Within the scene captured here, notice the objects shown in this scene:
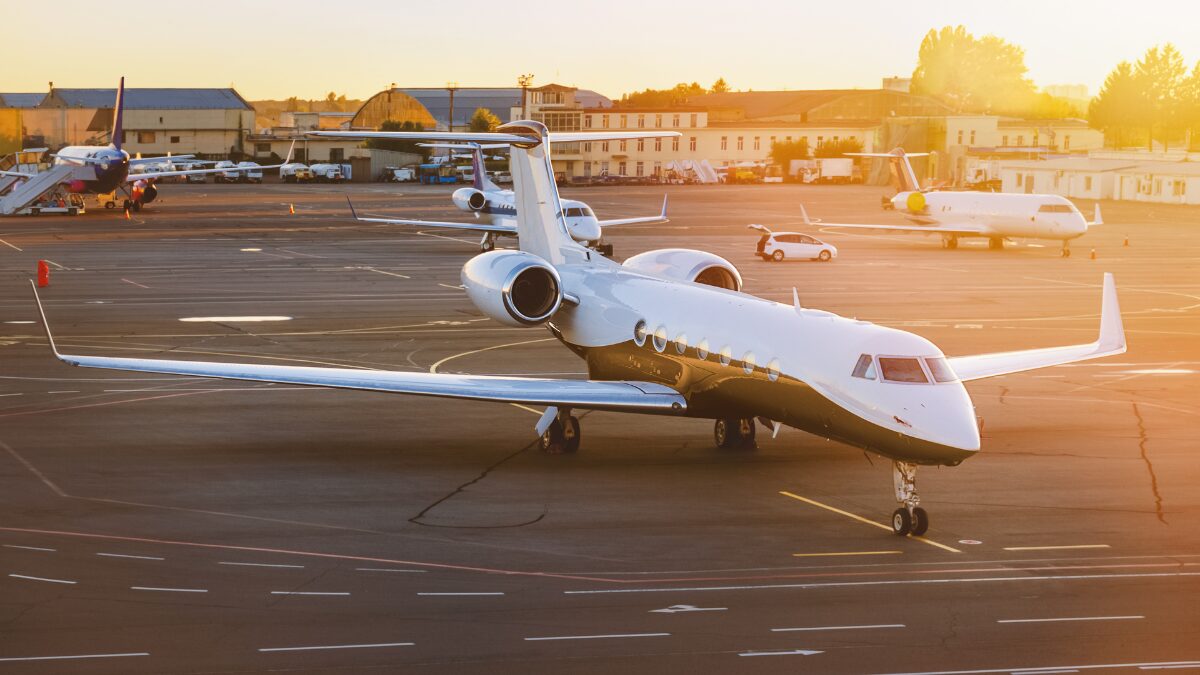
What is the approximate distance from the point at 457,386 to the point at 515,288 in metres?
3.14

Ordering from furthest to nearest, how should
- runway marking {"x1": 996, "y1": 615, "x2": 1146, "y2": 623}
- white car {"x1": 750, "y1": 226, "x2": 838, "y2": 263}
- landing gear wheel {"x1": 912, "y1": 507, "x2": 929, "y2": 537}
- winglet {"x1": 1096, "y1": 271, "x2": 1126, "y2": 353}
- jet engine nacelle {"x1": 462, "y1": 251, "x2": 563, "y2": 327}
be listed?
1. white car {"x1": 750, "y1": 226, "x2": 838, "y2": 263}
2. jet engine nacelle {"x1": 462, "y1": 251, "x2": 563, "y2": 327}
3. winglet {"x1": 1096, "y1": 271, "x2": 1126, "y2": 353}
4. landing gear wheel {"x1": 912, "y1": 507, "x2": 929, "y2": 537}
5. runway marking {"x1": 996, "y1": 615, "x2": 1146, "y2": 623}

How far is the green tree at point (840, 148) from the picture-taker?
176 metres

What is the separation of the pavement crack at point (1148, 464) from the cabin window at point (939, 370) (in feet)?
13.2

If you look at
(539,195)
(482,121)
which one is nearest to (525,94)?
(482,121)

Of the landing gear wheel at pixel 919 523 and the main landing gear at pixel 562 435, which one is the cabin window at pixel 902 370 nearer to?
the landing gear wheel at pixel 919 523

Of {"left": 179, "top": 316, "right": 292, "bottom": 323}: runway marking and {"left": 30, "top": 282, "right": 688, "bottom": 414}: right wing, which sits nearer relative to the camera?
{"left": 30, "top": 282, "right": 688, "bottom": 414}: right wing

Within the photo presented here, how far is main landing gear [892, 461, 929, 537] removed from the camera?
62.5ft

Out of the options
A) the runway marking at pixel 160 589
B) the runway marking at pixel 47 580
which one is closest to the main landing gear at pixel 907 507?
the runway marking at pixel 160 589

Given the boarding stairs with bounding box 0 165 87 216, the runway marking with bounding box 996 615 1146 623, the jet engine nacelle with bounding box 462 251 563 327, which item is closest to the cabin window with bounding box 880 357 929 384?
the runway marking with bounding box 996 615 1146 623

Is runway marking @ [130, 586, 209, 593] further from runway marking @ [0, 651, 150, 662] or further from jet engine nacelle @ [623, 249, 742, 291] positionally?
jet engine nacelle @ [623, 249, 742, 291]

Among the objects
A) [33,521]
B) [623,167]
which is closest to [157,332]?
[33,521]

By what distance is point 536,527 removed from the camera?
19422 mm

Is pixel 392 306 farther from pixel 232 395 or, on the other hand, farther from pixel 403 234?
pixel 403 234

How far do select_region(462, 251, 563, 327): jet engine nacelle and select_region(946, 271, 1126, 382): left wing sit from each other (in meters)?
7.58
